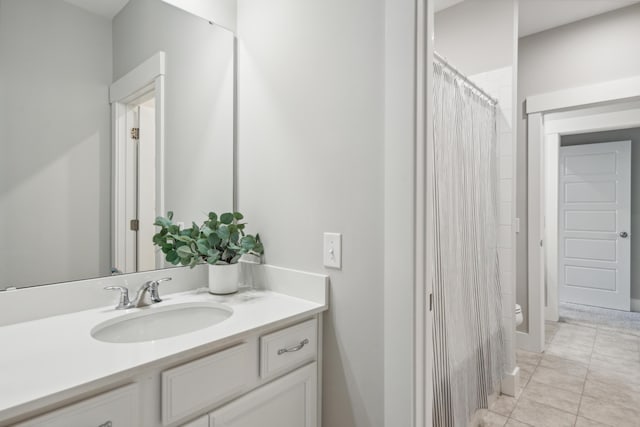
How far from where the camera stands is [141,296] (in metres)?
1.24

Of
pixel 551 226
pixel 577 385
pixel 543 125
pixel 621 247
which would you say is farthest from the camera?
pixel 621 247

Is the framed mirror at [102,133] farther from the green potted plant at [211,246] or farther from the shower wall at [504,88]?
the shower wall at [504,88]

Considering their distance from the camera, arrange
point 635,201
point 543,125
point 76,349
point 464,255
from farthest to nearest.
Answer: point 635,201 → point 543,125 → point 464,255 → point 76,349

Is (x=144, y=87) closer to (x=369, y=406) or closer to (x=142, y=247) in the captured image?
(x=142, y=247)

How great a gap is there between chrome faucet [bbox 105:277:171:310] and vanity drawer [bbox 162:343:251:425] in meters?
0.45

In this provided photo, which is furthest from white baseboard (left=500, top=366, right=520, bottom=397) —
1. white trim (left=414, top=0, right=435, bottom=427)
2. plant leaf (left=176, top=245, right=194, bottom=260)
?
plant leaf (left=176, top=245, right=194, bottom=260)

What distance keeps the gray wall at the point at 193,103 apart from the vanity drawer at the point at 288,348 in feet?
2.30

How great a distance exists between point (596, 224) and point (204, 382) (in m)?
5.10

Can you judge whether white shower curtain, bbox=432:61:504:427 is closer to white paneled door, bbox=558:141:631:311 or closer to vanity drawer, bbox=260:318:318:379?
vanity drawer, bbox=260:318:318:379

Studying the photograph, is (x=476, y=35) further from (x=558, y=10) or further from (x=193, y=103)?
(x=193, y=103)

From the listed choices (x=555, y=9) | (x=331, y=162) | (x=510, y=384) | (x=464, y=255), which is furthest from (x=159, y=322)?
(x=555, y=9)

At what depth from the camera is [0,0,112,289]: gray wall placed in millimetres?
1067

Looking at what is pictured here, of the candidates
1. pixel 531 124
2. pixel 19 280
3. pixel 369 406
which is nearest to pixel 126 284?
pixel 19 280

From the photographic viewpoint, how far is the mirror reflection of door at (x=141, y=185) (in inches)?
52.9
